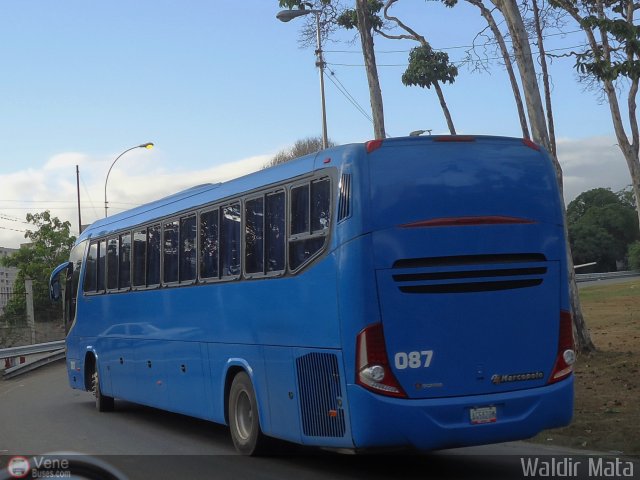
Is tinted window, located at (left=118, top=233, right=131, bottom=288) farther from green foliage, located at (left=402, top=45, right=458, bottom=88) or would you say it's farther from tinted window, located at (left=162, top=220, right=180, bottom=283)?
green foliage, located at (left=402, top=45, right=458, bottom=88)

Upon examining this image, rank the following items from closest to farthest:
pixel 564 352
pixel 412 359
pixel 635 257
Result: pixel 412 359, pixel 564 352, pixel 635 257

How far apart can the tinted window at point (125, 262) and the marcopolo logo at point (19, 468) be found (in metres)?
11.4

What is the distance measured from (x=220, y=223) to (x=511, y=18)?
31.1 feet

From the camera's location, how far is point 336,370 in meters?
8.98

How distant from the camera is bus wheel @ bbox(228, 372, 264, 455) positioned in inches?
431

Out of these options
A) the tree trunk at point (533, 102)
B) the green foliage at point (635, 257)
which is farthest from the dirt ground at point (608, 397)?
the green foliage at point (635, 257)

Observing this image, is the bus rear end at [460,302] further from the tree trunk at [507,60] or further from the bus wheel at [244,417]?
the tree trunk at [507,60]

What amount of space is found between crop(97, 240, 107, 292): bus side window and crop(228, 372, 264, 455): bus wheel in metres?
6.25

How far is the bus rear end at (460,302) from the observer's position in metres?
8.67

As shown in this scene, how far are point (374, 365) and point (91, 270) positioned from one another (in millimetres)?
10449

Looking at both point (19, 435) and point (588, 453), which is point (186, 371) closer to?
point (19, 435)

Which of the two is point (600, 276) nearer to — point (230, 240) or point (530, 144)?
point (230, 240)

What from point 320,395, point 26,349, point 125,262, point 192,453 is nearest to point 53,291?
point 125,262

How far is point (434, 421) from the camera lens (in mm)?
8625
